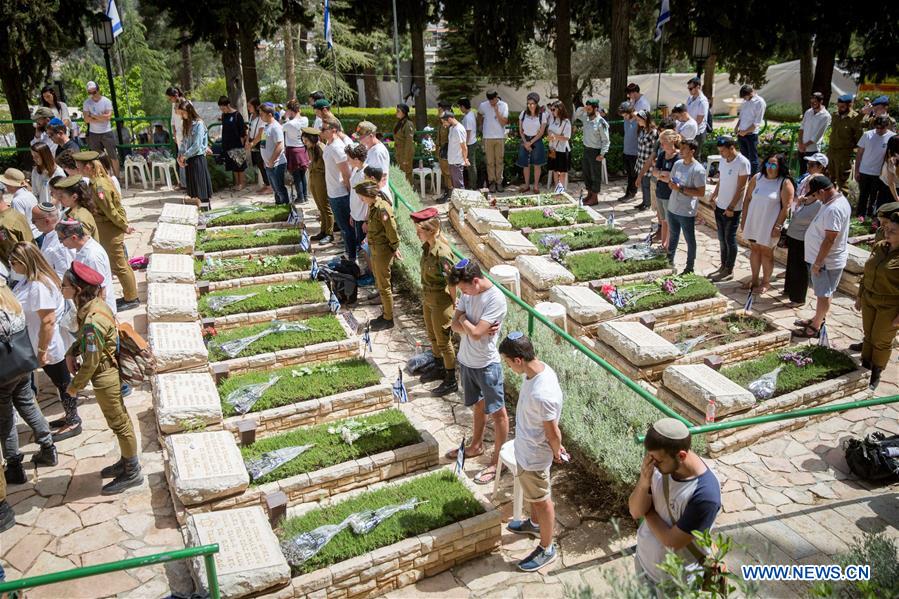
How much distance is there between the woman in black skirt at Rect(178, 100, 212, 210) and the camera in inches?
467

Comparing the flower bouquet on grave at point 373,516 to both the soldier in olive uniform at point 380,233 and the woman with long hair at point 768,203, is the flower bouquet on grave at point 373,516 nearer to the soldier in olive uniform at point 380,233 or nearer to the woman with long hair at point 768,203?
the soldier in olive uniform at point 380,233

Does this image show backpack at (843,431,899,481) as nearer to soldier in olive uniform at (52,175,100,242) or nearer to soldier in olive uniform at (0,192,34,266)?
soldier in olive uniform at (52,175,100,242)

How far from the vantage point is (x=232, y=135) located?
44.2 ft

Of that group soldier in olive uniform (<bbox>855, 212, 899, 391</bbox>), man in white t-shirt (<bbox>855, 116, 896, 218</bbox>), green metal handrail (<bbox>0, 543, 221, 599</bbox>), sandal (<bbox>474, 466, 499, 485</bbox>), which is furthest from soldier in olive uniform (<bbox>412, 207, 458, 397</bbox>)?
man in white t-shirt (<bbox>855, 116, 896, 218</bbox>)

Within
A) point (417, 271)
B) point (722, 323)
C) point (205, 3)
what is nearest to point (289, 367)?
point (417, 271)

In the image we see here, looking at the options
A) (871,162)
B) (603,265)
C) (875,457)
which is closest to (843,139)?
(871,162)

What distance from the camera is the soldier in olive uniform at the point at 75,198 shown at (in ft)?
23.9

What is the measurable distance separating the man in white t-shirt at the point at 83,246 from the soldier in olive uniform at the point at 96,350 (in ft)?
2.22

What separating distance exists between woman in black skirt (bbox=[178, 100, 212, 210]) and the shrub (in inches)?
231

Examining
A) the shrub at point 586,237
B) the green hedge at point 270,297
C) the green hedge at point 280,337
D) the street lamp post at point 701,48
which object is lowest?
A: the green hedge at point 280,337

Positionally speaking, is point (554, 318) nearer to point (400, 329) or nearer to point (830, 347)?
point (400, 329)

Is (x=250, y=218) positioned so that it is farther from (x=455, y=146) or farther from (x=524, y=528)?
(x=524, y=528)

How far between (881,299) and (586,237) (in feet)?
15.9

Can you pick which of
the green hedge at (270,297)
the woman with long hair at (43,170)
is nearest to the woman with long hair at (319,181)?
the green hedge at (270,297)
